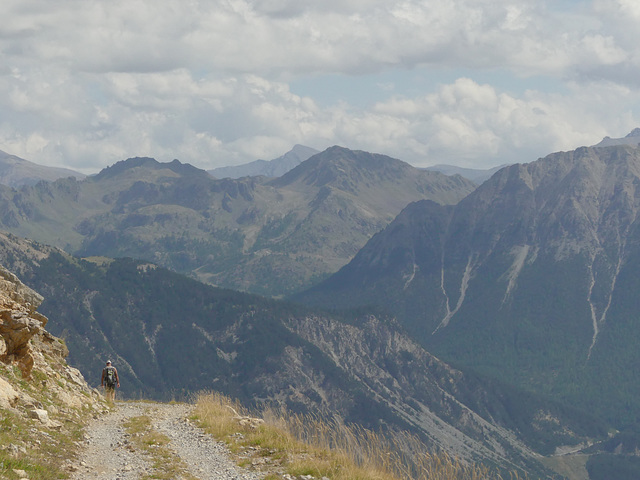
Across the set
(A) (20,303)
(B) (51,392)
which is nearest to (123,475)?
(B) (51,392)

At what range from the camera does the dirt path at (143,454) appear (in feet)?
102

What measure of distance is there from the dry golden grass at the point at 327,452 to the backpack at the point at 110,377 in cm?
1496

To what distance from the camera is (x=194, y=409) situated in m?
51.4

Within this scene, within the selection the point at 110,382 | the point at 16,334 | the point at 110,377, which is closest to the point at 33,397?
the point at 16,334

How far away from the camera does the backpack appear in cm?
5816

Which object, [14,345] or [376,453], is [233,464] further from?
[14,345]

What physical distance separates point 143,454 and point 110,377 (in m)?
25.1

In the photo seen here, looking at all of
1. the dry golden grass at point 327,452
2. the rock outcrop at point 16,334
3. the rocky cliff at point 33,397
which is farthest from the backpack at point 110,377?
the dry golden grass at point 327,452

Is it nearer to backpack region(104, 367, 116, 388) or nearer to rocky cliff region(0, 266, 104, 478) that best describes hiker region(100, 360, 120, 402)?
backpack region(104, 367, 116, 388)

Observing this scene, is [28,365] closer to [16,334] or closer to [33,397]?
[16,334]

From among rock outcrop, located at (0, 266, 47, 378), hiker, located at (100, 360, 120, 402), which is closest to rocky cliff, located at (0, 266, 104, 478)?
rock outcrop, located at (0, 266, 47, 378)

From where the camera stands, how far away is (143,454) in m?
35.2

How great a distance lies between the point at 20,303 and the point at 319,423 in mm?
24019

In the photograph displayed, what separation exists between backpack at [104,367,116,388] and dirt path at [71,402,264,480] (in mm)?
9682
